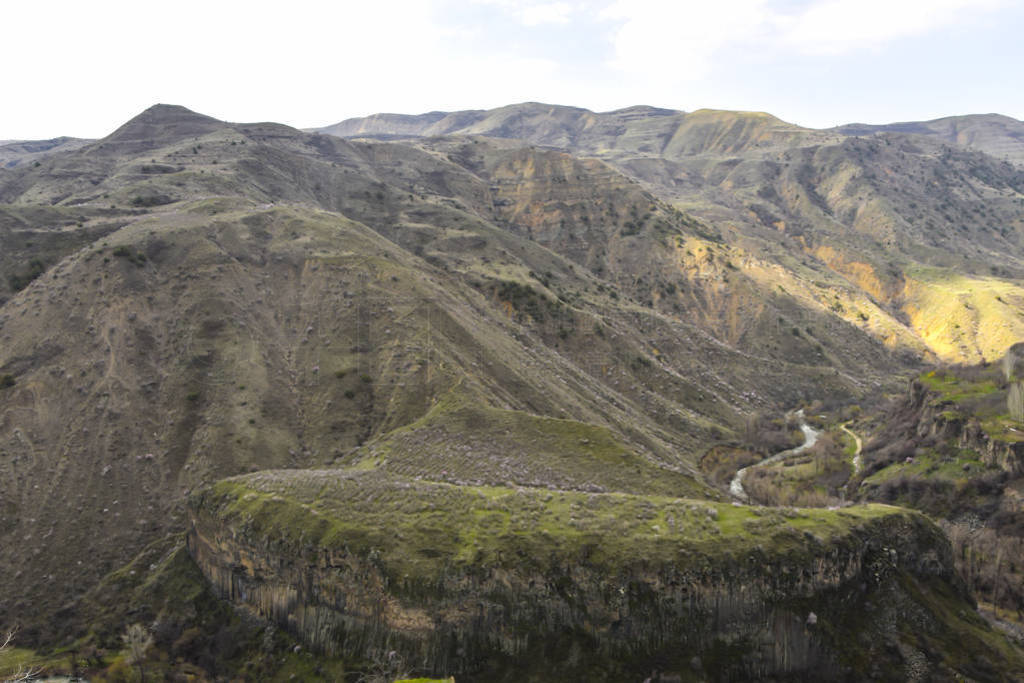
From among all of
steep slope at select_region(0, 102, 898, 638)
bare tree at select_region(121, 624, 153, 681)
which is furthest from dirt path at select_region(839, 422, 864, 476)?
bare tree at select_region(121, 624, 153, 681)

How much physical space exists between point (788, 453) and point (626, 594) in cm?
5322

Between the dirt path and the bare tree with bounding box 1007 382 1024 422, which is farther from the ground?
the bare tree with bounding box 1007 382 1024 422

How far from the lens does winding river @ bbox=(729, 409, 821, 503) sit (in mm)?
62938

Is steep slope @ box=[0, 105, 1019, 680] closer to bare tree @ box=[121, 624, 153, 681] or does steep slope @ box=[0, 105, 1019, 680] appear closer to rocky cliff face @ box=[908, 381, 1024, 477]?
bare tree @ box=[121, 624, 153, 681]

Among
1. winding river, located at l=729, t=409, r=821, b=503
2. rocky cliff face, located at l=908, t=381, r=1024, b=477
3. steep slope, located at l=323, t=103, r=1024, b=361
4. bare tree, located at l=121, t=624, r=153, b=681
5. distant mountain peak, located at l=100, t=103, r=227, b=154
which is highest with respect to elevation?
distant mountain peak, located at l=100, t=103, r=227, b=154

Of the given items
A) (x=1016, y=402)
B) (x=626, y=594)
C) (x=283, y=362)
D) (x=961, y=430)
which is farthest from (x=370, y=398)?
(x=1016, y=402)

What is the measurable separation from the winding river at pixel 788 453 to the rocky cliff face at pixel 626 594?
20.1 meters

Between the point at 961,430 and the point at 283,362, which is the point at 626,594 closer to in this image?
the point at 283,362

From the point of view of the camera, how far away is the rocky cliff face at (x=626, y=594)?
2927 centimetres

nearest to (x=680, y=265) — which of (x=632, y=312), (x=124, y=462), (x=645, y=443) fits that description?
(x=632, y=312)

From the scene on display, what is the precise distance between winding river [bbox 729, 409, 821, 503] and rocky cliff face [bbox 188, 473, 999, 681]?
20.1 m

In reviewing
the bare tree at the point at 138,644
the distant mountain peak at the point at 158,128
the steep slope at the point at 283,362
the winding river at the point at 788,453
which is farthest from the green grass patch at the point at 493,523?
the distant mountain peak at the point at 158,128

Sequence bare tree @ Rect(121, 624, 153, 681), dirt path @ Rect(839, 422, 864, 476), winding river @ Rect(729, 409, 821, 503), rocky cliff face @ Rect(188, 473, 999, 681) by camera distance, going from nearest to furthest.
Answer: rocky cliff face @ Rect(188, 473, 999, 681)
bare tree @ Rect(121, 624, 153, 681)
winding river @ Rect(729, 409, 821, 503)
dirt path @ Rect(839, 422, 864, 476)

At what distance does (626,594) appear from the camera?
1187 inches
